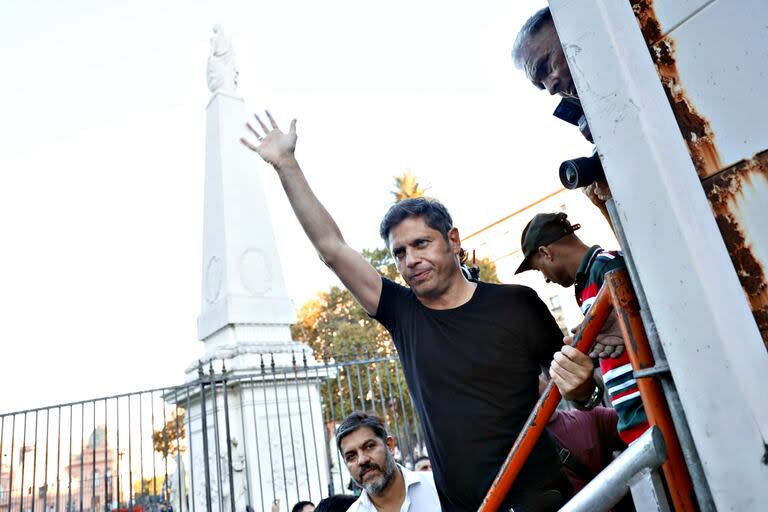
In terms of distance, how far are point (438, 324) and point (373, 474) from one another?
1.48 meters

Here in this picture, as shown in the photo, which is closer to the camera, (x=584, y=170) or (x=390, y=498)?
(x=584, y=170)

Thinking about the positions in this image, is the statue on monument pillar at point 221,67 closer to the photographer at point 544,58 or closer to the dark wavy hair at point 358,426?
the dark wavy hair at point 358,426

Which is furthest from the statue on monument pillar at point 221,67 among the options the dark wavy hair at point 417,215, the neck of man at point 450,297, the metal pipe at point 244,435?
the neck of man at point 450,297

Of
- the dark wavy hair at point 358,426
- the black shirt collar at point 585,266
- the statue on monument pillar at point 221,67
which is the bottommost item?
the dark wavy hair at point 358,426

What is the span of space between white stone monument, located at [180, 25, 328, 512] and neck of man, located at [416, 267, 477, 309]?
4.31m

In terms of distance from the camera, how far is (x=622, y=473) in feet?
2.81

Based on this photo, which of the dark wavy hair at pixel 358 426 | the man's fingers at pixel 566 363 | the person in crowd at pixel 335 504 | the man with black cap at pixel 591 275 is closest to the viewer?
the man's fingers at pixel 566 363

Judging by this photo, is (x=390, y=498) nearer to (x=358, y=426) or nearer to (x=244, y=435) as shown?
(x=358, y=426)

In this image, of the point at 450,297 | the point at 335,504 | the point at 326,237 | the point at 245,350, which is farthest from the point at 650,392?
the point at 245,350

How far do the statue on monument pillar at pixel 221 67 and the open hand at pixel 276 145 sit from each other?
8.38 m

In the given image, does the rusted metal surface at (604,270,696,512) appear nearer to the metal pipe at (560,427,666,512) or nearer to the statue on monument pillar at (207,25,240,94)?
the metal pipe at (560,427,666,512)

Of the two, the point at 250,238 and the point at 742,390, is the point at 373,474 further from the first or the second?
the point at 250,238

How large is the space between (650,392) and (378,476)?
2244mm

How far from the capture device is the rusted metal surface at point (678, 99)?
3.05ft
